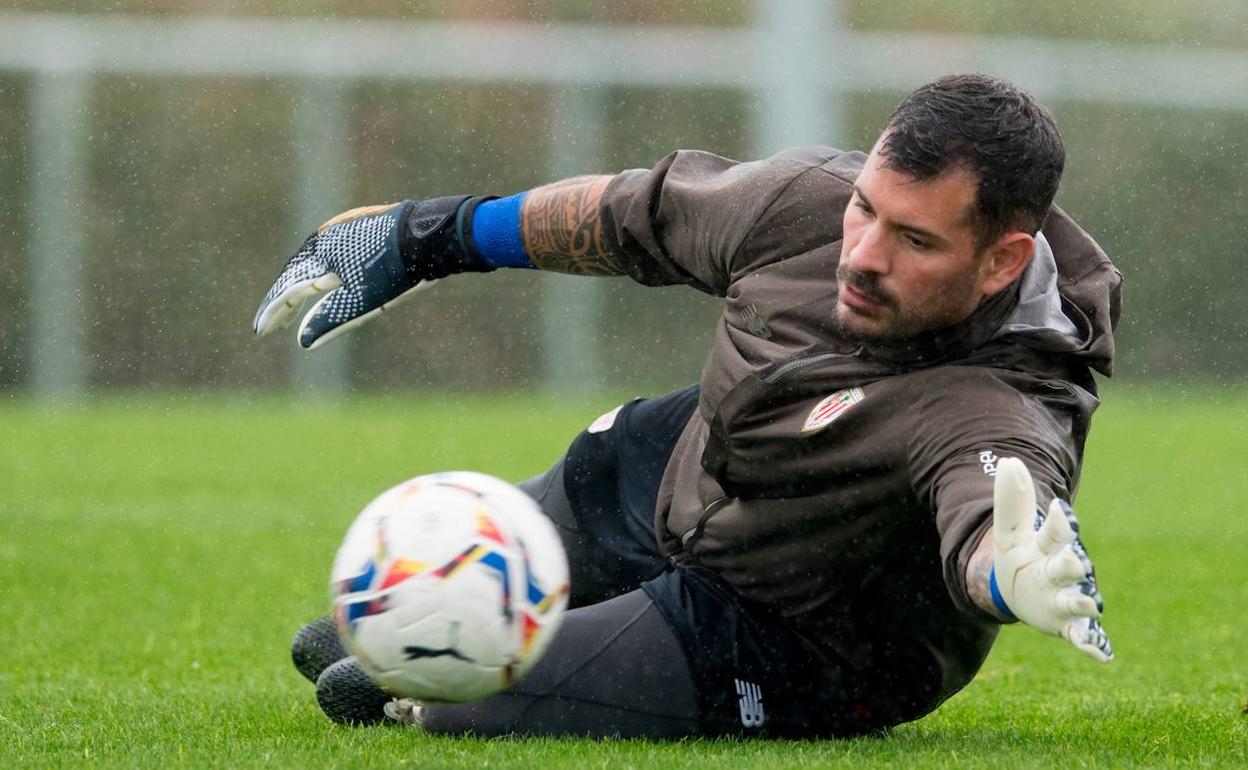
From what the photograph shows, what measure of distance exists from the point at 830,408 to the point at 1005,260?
0.48 m

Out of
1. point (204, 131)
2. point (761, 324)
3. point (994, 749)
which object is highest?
point (761, 324)

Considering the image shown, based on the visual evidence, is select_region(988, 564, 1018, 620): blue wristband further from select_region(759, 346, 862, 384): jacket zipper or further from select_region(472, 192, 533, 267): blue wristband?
select_region(472, 192, 533, 267): blue wristband

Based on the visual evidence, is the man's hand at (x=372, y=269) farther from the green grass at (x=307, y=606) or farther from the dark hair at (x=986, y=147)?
the dark hair at (x=986, y=147)

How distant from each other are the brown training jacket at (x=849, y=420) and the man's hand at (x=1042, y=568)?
15.3 inches

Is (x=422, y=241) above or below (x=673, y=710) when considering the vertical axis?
above

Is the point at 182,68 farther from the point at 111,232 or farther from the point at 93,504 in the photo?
the point at 93,504

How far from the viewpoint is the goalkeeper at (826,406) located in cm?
368

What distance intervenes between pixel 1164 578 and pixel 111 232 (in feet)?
40.9

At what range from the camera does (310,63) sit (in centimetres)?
1777

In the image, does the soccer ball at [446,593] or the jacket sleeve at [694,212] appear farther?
the jacket sleeve at [694,212]

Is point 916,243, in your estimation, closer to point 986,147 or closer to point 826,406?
point 986,147

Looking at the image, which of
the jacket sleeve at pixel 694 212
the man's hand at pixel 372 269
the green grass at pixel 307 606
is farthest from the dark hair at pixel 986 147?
the man's hand at pixel 372 269

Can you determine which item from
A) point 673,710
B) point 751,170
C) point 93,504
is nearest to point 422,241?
point 751,170

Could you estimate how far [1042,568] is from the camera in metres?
2.86
